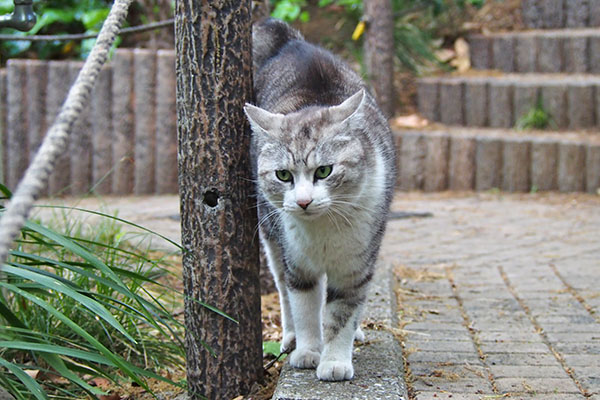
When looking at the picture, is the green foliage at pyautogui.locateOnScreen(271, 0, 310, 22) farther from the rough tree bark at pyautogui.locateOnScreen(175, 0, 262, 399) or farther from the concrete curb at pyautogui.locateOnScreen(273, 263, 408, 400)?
the rough tree bark at pyautogui.locateOnScreen(175, 0, 262, 399)

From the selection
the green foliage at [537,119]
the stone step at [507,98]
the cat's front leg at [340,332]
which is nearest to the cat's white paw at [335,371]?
the cat's front leg at [340,332]

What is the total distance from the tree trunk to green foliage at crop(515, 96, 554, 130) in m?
1.38

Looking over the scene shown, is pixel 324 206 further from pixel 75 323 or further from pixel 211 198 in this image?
pixel 75 323

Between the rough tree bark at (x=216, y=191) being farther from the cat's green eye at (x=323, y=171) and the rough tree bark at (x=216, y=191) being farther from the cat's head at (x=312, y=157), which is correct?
the cat's green eye at (x=323, y=171)

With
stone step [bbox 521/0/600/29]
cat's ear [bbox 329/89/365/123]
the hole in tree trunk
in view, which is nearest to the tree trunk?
stone step [bbox 521/0/600/29]

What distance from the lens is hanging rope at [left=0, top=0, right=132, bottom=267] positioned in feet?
4.63

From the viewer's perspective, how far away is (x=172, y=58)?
7.01 meters

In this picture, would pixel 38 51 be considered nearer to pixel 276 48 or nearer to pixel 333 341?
pixel 276 48

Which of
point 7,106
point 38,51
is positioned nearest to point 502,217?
point 7,106

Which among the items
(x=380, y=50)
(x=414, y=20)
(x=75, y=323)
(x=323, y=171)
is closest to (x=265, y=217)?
(x=323, y=171)

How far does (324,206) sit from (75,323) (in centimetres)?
97

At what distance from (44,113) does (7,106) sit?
0.41 meters

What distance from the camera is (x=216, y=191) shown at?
267 cm

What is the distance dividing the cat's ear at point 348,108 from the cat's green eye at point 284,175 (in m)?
0.26
